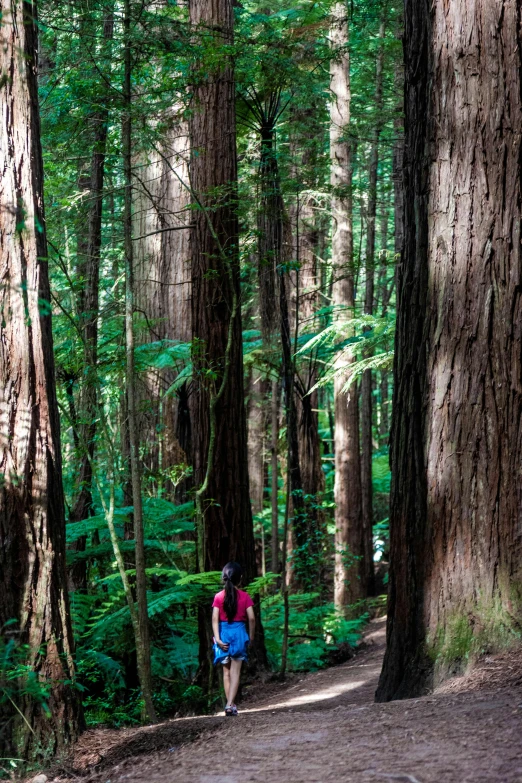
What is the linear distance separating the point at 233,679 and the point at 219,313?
435 cm

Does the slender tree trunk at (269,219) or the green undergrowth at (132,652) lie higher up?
the slender tree trunk at (269,219)

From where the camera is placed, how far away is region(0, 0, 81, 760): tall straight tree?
5590mm

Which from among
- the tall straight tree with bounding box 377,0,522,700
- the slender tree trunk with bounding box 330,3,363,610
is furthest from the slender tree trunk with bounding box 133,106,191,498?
the tall straight tree with bounding box 377,0,522,700

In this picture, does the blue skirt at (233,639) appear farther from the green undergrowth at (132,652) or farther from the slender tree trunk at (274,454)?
the slender tree trunk at (274,454)

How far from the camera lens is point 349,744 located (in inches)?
163

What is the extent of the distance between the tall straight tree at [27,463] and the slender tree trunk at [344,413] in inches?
331

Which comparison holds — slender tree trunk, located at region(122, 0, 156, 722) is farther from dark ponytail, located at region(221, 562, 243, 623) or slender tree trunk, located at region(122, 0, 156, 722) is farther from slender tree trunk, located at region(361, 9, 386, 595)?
slender tree trunk, located at region(361, 9, 386, 595)

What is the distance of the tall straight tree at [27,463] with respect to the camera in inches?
220

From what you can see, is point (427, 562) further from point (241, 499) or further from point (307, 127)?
point (307, 127)

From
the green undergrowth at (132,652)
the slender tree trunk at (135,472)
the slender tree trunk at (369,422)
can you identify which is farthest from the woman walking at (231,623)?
the slender tree trunk at (369,422)

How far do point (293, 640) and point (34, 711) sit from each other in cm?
829

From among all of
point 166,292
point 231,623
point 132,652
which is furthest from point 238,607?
point 166,292

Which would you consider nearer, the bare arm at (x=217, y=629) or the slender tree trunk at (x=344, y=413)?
the bare arm at (x=217, y=629)

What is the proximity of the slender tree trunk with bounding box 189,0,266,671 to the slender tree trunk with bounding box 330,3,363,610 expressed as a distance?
167 inches
